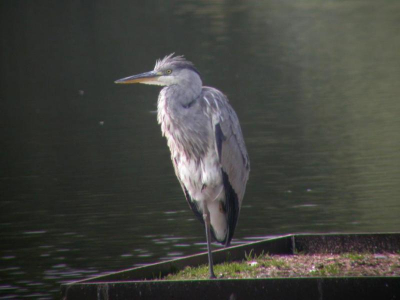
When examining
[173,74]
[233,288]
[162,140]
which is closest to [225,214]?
[173,74]

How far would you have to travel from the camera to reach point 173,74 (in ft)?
27.5

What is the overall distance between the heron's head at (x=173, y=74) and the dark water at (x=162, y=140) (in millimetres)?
3102

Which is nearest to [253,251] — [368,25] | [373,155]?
[373,155]

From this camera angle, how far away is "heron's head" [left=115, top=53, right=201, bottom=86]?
832cm

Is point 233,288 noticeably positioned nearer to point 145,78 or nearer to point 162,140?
point 145,78

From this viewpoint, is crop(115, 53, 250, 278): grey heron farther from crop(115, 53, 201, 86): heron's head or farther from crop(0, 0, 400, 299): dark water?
crop(0, 0, 400, 299): dark water

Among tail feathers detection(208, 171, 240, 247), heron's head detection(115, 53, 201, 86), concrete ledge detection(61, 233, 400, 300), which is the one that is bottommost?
concrete ledge detection(61, 233, 400, 300)

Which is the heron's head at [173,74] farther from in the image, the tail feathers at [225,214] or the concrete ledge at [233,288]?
the concrete ledge at [233,288]

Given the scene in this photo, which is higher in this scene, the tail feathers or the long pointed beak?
the long pointed beak

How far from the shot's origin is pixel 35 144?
2052 centimetres

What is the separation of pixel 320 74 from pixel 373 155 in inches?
448

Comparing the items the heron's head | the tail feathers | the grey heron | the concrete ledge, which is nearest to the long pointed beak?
the heron's head

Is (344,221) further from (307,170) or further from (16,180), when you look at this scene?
(16,180)

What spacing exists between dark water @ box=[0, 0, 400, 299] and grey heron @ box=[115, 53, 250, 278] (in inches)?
115
